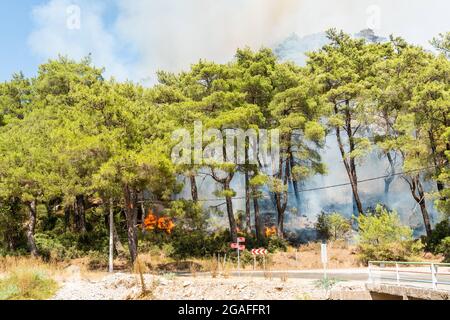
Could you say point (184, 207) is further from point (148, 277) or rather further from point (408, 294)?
point (408, 294)

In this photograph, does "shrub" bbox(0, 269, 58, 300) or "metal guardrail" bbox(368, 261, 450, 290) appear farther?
"metal guardrail" bbox(368, 261, 450, 290)

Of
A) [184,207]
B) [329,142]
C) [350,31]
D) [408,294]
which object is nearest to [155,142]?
[184,207]

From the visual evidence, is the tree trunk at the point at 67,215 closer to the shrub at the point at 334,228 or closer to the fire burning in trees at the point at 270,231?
the fire burning in trees at the point at 270,231

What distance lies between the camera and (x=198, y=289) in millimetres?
15547

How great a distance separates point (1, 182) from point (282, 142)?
65.9 ft

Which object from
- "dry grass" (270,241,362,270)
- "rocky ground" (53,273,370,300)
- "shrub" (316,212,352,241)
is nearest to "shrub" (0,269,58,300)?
"rocky ground" (53,273,370,300)

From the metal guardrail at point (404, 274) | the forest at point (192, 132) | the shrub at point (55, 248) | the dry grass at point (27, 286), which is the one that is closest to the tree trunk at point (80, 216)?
the forest at point (192, 132)

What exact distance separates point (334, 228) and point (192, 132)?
15930 mm

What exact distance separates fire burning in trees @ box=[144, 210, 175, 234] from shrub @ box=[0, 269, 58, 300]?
21.5 meters

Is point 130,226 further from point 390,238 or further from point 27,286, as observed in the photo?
point 390,238

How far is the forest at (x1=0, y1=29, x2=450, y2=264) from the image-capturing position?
82.8ft

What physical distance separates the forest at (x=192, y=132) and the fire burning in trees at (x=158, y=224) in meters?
0.12

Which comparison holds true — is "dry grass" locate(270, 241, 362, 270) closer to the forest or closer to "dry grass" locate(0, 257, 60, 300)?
the forest

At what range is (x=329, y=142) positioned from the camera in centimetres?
4791
